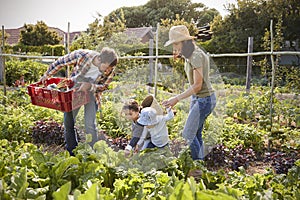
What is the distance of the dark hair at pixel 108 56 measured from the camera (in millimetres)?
3391

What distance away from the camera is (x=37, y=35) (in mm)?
26109

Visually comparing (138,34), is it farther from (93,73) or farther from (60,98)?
(60,98)

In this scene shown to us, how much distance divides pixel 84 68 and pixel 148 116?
1165 mm

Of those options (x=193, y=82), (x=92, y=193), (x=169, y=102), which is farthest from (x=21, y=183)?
(x=193, y=82)

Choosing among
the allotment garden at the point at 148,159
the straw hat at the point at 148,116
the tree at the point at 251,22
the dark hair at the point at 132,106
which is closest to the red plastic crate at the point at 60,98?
the allotment garden at the point at 148,159

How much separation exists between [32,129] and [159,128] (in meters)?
2.96

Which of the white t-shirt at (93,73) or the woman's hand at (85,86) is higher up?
the white t-shirt at (93,73)

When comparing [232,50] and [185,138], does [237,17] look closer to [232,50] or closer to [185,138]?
[232,50]

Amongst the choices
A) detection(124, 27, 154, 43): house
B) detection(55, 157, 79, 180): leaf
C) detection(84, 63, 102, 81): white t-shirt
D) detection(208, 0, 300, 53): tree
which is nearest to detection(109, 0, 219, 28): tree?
detection(208, 0, 300, 53): tree

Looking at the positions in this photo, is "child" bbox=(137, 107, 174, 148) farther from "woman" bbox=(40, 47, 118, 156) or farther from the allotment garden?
"woman" bbox=(40, 47, 118, 156)

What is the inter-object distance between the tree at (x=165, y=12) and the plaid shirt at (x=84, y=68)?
14285 millimetres

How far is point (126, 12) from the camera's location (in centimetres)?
2123

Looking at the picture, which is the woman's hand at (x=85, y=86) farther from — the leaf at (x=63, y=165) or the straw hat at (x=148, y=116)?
the leaf at (x=63, y=165)

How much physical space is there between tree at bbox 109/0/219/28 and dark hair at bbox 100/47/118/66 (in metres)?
15.2
